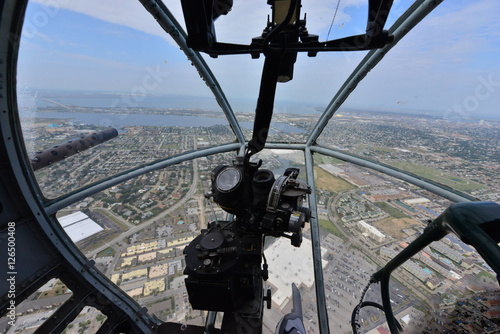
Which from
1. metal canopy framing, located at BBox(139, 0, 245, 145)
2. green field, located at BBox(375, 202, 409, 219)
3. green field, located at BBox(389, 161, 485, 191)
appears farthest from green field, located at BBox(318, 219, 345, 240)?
metal canopy framing, located at BBox(139, 0, 245, 145)

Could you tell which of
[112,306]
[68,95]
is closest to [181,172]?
[68,95]

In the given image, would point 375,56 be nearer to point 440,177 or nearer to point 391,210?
point 440,177

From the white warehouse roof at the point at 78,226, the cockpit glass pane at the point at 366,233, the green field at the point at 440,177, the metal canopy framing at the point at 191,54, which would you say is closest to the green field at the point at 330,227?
the cockpit glass pane at the point at 366,233

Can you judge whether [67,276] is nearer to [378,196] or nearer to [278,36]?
[278,36]

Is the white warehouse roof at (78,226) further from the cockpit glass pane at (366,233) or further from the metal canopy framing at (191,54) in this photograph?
the cockpit glass pane at (366,233)

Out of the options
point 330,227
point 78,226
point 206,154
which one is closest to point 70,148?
point 78,226
